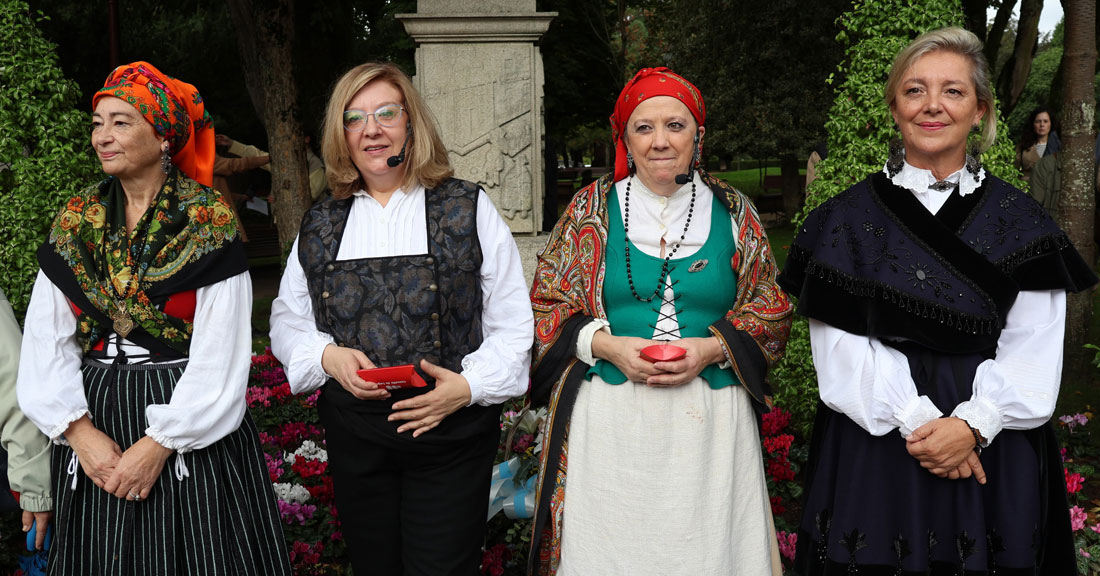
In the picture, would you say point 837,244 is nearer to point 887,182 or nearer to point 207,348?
point 887,182

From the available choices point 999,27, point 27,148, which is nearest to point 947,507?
point 27,148

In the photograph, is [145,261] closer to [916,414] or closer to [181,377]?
[181,377]

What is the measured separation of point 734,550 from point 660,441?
0.39m

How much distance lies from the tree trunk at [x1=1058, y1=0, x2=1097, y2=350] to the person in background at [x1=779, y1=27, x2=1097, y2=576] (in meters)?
A: 3.97

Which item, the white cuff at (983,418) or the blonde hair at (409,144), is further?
the blonde hair at (409,144)

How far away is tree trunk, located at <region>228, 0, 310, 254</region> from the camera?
6941 mm

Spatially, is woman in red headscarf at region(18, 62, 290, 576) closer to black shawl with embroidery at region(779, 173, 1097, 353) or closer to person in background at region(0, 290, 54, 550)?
person in background at region(0, 290, 54, 550)

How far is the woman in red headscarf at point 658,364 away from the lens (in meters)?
2.49

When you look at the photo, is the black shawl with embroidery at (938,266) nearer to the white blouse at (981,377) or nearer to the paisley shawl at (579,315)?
the white blouse at (981,377)

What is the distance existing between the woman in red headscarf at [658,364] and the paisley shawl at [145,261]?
38.4 inches

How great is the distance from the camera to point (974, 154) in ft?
7.77

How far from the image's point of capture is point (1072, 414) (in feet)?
17.2

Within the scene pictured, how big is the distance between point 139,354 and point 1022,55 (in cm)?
1056

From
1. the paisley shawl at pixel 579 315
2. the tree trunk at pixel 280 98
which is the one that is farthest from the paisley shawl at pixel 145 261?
the tree trunk at pixel 280 98
